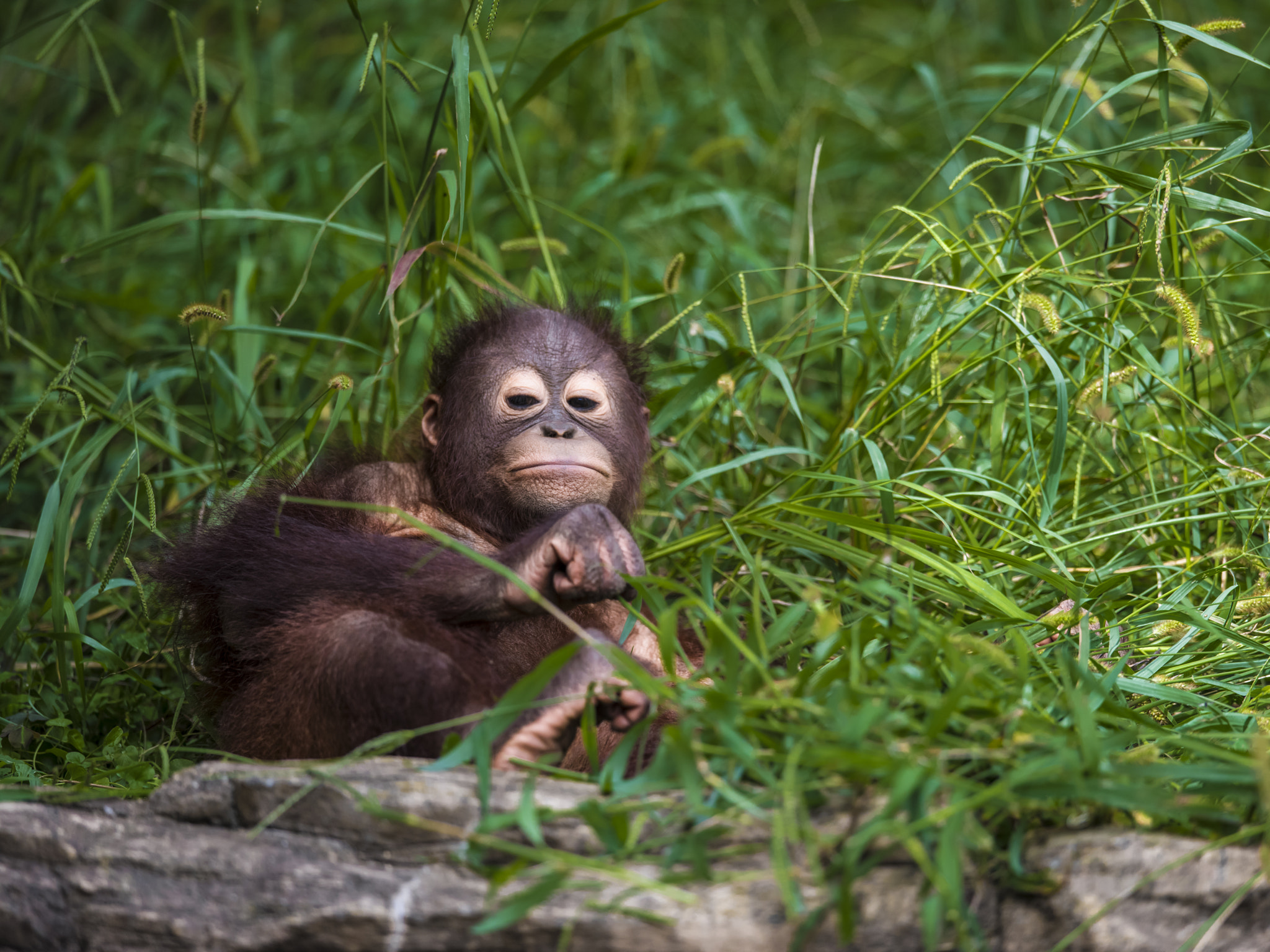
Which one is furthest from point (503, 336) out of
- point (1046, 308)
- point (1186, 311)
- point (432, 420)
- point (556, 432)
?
point (1186, 311)

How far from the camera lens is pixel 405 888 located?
85.2 inches

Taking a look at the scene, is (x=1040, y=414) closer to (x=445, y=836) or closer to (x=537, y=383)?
(x=537, y=383)

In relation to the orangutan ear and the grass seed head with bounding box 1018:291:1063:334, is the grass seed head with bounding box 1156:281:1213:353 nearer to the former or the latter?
the grass seed head with bounding box 1018:291:1063:334

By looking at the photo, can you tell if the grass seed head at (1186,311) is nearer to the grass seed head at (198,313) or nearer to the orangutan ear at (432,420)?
the orangutan ear at (432,420)

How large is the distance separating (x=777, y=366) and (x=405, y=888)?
2.06m

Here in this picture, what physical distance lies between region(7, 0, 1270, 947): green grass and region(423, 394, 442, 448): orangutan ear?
253 mm

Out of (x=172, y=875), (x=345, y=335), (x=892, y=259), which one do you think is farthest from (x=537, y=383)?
(x=172, y=875)

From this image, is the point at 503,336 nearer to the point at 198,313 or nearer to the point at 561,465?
the point at 561,465

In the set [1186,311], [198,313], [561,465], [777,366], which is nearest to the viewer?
[1186,311]

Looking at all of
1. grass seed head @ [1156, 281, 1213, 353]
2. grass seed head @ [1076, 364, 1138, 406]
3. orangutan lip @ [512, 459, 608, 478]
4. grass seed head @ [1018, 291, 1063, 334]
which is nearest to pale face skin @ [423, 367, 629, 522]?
orangutan lip @ [512, 459, 608, 478]

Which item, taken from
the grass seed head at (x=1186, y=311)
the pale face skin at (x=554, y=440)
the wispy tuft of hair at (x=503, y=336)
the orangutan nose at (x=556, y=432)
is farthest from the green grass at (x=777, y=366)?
the orangutan nose at (x=556, y=432)

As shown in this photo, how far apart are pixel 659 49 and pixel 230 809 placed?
5840mm

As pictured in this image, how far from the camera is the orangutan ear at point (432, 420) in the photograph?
3521 millimetres

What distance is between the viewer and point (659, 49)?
282 inches
